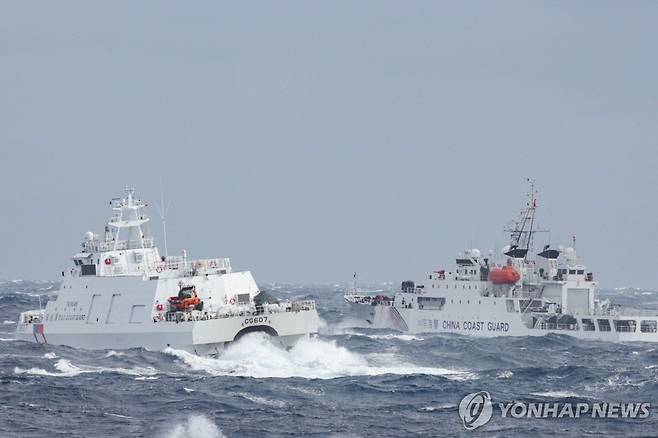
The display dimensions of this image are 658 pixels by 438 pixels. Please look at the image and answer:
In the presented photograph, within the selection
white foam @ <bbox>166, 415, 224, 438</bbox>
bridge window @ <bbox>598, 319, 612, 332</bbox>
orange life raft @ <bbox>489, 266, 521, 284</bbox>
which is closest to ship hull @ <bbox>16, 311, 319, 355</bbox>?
white foam @ <bbox>166, 415, 224, 438</bbox>

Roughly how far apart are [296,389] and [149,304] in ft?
40.3

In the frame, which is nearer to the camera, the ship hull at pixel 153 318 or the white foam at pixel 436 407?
the white foam at pixel 436 407

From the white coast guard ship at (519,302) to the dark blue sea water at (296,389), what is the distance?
13.6 metres

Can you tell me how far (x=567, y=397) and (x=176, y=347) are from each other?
1680cm

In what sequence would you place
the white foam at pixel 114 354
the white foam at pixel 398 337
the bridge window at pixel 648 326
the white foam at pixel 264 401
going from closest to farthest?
1. the white foam at pixel 264 401
2. the white foam at pixel 114 354
3. the white foam at pixel 398 337
4. the bridge window at pixel 648 326

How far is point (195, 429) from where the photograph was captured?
33969mm

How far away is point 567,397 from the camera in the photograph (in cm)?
4228

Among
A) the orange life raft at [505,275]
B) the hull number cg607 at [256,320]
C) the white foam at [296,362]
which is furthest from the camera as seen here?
the orange life raft at [505,275]

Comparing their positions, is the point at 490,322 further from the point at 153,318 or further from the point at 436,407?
the point at 436,407

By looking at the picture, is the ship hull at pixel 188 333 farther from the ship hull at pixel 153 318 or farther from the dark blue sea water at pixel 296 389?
the dark blue sea water at pixel 296 389

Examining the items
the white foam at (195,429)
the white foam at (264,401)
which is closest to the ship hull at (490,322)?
the white foam at (264,401)

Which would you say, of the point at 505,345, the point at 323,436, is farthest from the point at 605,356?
the point at 323,436

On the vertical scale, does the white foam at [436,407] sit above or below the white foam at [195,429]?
above

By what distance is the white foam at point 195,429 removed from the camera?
33.2m
